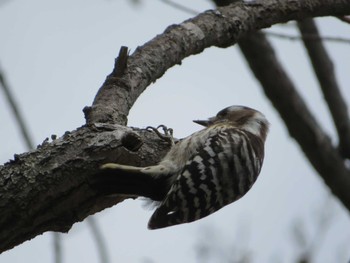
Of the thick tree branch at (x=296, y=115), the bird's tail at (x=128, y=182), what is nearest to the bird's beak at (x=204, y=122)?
the thick tree branch at (x=296, y=115)

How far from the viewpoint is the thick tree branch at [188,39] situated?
4.26 m

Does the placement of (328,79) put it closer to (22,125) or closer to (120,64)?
(120,64)

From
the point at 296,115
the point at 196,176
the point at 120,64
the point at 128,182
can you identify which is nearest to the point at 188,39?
the point at 120,64

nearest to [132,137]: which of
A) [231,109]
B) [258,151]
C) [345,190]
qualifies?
[258,151]

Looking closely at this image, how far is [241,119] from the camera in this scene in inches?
236

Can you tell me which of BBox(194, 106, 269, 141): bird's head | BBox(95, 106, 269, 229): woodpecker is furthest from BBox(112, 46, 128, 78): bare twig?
BBox(194, 106, 269, 141): bird's head

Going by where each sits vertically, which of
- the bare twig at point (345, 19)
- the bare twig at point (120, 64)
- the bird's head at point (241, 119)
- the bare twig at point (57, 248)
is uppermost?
the bare twig at point (345, 19)

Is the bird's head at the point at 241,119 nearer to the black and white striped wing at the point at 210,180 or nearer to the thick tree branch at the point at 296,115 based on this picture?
the thick tree branch at the point at 296,115

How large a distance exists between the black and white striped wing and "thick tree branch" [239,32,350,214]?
117 centimetres

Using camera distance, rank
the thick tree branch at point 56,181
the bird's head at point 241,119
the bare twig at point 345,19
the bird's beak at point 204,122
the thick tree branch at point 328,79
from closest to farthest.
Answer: the thick tree branch at point 56,181 → the bare twig at point 345,19 → the bird's head at point 241,119 → the bird's beak at point 204,122 → the thick tree branch at point 328,79

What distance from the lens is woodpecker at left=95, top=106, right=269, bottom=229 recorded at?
14.4 feet

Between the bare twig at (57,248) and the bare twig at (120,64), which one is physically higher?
the bare twig at (120,64)

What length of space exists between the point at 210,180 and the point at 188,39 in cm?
98

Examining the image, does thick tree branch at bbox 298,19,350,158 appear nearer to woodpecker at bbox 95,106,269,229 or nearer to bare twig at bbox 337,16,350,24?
bare twig at bbox 337,16,350,24
